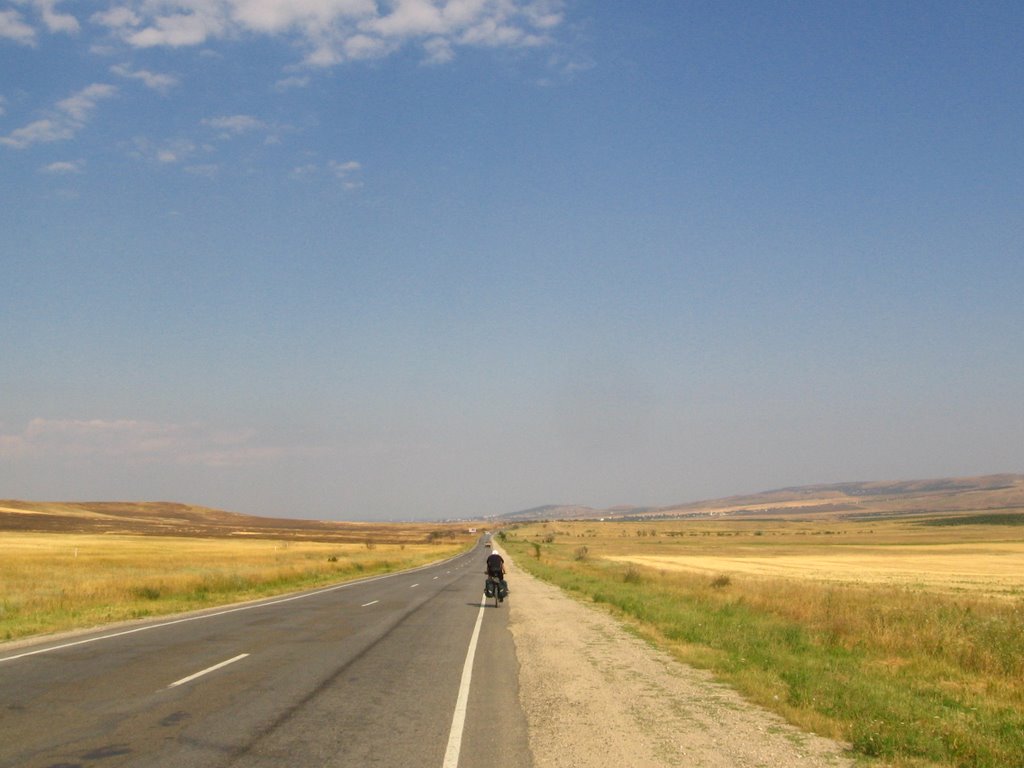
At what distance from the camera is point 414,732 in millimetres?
8414

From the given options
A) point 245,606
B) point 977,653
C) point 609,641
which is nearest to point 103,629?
point 245,606

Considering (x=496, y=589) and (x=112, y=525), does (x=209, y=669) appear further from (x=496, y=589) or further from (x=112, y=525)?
(x=112, y=525)

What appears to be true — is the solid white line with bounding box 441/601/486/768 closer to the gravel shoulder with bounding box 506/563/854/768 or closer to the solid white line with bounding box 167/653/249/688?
the gravel shoulder with bounding box 506/563/854/768

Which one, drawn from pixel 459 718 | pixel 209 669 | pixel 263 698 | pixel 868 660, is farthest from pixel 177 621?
pixel 868 660

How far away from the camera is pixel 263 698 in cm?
1016

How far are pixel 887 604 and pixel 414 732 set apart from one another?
18.9 m

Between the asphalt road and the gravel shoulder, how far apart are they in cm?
45

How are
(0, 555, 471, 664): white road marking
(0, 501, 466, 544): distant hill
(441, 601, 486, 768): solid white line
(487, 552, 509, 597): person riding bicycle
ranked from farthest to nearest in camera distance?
(0, 501, 466, 544): distant hill
(487, 552, 509, 597): person riding bicycle
(0, 555, 471, 664): white road marking
(441, 601, 486, 768): solid white line

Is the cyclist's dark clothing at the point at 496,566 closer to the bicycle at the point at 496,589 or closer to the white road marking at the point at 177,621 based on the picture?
the bicycle at the point at 496,589

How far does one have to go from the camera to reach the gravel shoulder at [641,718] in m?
7.49

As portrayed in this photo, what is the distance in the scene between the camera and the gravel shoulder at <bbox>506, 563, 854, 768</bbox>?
24.6ft

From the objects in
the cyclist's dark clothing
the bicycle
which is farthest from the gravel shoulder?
the bicycle

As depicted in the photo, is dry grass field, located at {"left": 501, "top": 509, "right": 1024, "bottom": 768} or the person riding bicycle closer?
dry grass field, located at {"left": 501, "top": 509, "right": 1024, "bottom": 768}

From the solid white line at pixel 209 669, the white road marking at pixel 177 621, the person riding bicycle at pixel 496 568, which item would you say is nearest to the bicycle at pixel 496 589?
the person riding bicycle at pixel 496 568
